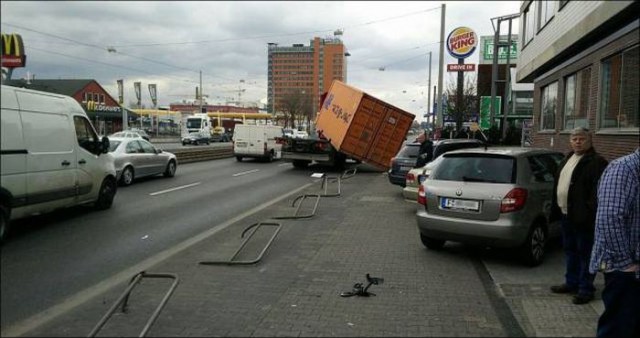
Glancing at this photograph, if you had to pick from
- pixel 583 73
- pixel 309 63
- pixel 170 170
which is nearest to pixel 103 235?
pixel 170 170

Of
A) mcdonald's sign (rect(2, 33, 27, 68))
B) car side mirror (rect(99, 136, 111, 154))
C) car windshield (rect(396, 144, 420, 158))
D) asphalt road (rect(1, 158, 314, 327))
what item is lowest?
asphalt road (rect(1, 158, 314, 327))

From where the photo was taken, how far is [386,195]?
14836mm

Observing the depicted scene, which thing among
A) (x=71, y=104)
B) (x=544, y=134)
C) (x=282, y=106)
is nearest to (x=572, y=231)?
(x=71, y=104)

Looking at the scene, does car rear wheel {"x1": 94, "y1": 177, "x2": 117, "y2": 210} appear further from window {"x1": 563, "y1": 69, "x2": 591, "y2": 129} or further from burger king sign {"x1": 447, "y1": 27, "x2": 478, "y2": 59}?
burger king sign {"x1": 447, "y1": 27, "x2": 478, "y2": 59}

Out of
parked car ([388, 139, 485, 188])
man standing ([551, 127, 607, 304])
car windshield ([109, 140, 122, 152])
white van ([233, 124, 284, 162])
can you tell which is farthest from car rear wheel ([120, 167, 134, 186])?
man standing ([551, 127, 607, 304])

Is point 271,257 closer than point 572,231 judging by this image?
No

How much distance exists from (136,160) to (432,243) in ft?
35.9

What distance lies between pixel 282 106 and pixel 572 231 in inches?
3219

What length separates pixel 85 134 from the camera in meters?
10.1

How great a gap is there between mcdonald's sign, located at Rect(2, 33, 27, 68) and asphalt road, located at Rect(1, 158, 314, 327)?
1925 mm

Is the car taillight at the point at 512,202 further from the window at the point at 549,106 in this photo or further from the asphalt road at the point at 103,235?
the window at the point at 549,106

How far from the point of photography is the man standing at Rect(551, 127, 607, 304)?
5289 millimetres

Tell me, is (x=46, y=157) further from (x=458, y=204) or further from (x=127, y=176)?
(x=127, y=176)

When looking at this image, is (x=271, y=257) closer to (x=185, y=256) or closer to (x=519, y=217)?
(x=185, y=256)
